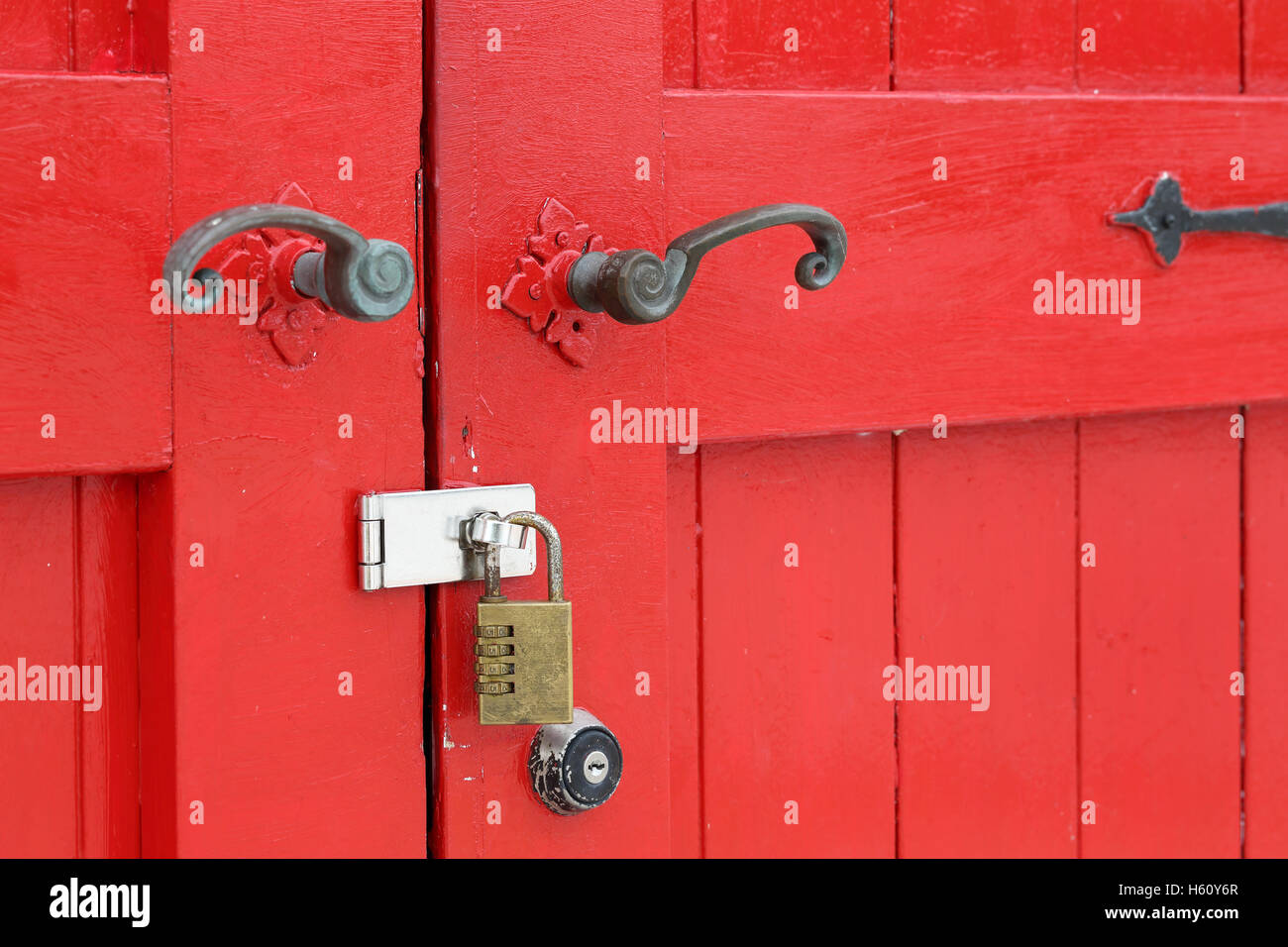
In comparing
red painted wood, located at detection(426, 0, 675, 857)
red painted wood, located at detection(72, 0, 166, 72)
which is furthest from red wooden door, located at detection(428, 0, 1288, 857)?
red painted wood, located at detection(72, 0, 166, 72)

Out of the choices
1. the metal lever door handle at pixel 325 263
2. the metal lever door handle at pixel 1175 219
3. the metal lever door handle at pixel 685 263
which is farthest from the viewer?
the metal lever door handle at pixel 1175 219

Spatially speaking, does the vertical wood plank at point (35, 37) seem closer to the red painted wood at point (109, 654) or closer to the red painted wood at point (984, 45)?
the red painted wood at point (109, 654)

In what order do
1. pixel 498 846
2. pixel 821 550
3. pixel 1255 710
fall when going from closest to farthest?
pixel 498 846, pixel 821 550, pixel 1255 710

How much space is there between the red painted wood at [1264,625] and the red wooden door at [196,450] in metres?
0.64

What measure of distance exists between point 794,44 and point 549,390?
280 mm

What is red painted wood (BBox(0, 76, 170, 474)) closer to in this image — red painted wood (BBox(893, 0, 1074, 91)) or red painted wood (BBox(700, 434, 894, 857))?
red painted wood (BBox(700, 434, 894, 857))

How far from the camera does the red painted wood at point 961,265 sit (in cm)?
76

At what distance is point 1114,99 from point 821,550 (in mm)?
363

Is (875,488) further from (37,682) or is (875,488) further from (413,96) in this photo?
(37,682)

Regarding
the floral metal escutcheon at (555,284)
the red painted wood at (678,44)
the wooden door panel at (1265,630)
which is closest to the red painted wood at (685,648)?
the floral metal escutcheon at (555,284)

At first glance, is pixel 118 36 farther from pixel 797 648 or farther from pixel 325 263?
pixel 797 648

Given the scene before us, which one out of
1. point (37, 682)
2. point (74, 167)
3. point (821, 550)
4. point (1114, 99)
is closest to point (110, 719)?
point (37, 682)

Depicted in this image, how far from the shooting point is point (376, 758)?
0.68 meters

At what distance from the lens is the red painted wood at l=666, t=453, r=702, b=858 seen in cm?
79
